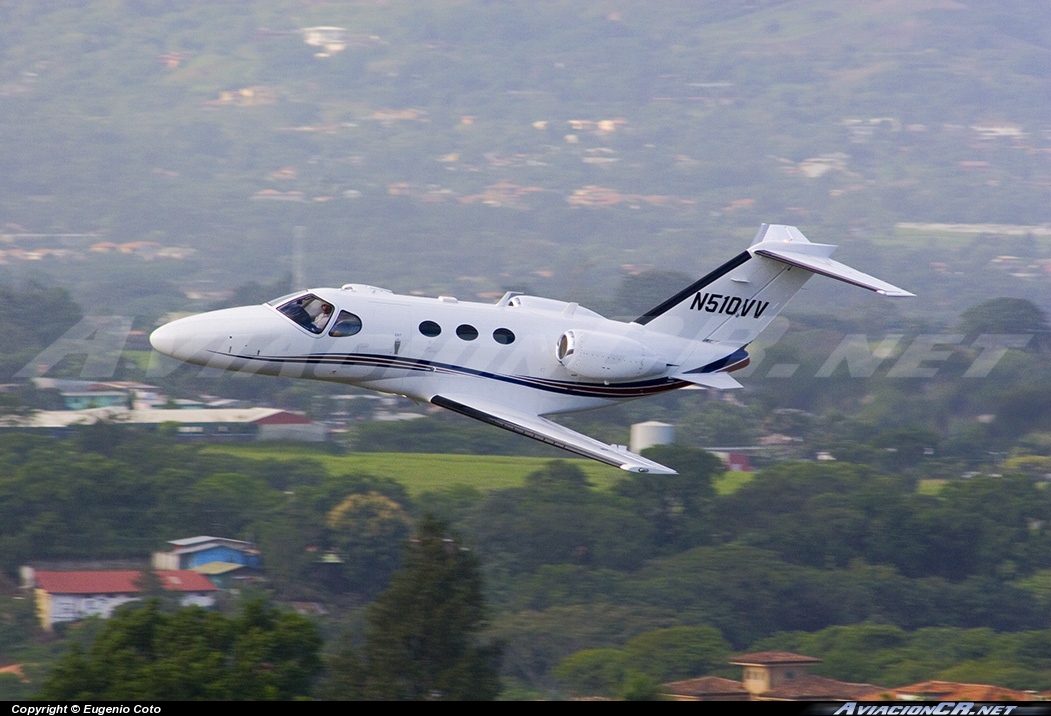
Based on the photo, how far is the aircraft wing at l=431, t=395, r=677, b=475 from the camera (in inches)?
832

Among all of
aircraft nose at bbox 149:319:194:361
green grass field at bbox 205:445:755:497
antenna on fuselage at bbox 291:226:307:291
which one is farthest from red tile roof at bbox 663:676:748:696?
antenna on fuselage at bbox 291:226:307:291

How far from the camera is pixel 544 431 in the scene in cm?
2252

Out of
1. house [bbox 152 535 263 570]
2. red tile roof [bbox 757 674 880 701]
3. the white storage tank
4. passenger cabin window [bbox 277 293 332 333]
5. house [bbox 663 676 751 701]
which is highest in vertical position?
passenger cabin window [bbox 277 293 332 333]

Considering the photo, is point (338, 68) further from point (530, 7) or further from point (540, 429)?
point (540, 429)

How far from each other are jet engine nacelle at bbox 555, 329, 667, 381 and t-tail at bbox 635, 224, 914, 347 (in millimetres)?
1265

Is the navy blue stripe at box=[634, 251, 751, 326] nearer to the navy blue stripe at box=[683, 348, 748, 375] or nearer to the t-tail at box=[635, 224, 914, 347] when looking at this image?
the t-tail at box=[635, 224, 914, 347]

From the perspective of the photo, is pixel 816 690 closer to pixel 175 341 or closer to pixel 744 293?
pixel 744 293

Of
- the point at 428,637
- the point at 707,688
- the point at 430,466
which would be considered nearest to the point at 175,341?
the point at 428,637

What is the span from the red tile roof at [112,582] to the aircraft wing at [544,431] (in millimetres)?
32438

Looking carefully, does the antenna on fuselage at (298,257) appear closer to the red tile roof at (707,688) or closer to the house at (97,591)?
the house at (97,591)

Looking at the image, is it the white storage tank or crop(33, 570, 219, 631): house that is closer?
crop(33, 570, 219, 631): house

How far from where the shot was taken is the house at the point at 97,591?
49906mm

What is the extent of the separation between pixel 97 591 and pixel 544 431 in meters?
35.9

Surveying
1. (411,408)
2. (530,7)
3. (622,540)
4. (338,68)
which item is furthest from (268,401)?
(530,7)
